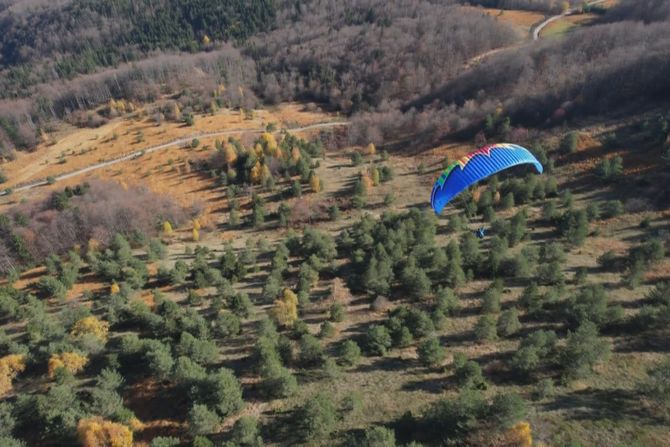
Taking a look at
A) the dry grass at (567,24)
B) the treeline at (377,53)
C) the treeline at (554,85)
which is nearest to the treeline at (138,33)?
the treeline at (377,53)

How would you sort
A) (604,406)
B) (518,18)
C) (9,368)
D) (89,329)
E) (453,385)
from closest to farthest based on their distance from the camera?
(604,406) → (453,385) → (9,368) → (89,329) → (518,18)

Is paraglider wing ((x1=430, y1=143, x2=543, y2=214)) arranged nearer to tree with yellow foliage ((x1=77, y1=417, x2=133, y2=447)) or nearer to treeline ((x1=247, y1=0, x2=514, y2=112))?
tree with yellow foliage ((x1=77, y1=417, x2=133, y2=447))

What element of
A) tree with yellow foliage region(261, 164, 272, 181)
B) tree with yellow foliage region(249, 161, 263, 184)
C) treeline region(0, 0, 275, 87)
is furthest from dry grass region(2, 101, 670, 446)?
treeline region(0, 0, 275, 87)

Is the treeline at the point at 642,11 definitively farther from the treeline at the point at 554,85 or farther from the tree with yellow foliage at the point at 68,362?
the tree with yellow foliage at the point at 68,362

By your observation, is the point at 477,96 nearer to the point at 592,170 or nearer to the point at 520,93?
the point at 520,93

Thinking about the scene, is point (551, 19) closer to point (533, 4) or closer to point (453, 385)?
point (533, 4)

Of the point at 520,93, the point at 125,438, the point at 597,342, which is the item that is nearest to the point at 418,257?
the point at 597,342


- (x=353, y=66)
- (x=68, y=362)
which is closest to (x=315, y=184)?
(x=68, y=362)

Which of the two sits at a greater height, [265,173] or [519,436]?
[519,436]
